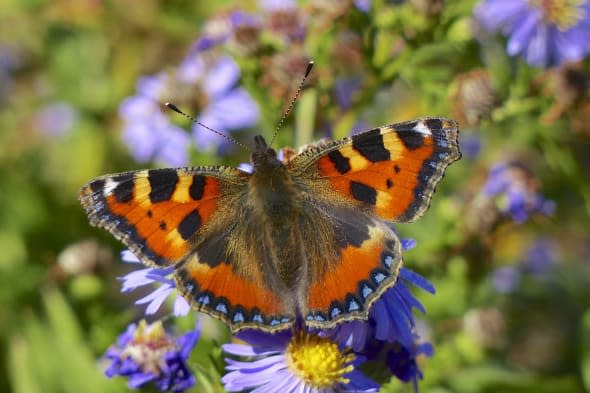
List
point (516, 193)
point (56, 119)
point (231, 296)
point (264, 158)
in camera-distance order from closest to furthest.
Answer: point (231, 296), point (264, 158), point (516, 193), point (56, 119)

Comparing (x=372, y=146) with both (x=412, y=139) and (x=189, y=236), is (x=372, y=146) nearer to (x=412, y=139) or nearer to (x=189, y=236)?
(x=412, y=139)

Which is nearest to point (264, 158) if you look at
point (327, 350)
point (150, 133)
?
point (327, 350)

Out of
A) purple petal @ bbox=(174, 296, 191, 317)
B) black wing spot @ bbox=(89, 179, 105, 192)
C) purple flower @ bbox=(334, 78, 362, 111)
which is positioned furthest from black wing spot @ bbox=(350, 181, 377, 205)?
purple flower @ bbox=(334, 78, 362, 111)

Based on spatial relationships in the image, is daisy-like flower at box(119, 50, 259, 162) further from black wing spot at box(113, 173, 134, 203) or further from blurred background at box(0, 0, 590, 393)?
black wing spot at box(113, 173, 134, 203)

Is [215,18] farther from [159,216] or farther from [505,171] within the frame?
[159,216]

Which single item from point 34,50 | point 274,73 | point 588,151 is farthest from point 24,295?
point 588,151

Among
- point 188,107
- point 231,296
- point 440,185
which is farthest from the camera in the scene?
point 440,185

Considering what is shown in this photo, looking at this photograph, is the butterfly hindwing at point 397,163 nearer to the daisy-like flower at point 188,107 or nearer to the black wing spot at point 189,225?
the black wing spot at point 189,225
